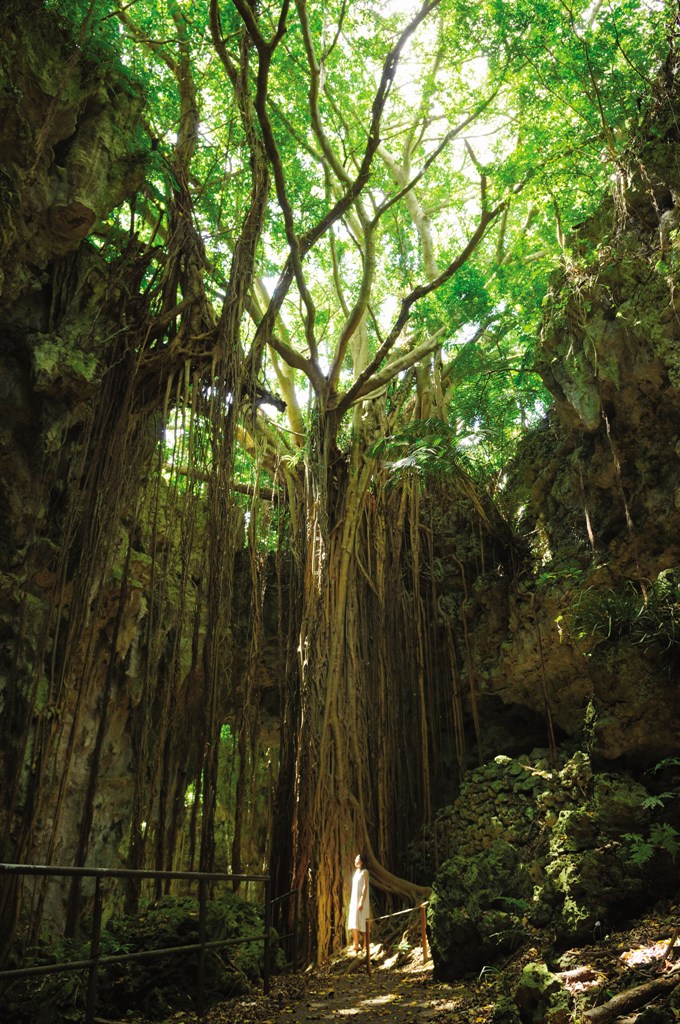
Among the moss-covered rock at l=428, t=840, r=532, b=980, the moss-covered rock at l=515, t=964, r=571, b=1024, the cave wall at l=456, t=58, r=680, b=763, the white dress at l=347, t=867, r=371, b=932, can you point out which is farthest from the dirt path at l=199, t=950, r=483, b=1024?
the cave wall at l=456, t=58, r=680, b=763

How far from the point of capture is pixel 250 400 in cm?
542

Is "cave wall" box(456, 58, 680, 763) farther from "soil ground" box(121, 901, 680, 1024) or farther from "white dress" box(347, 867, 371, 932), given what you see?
"white dress" box(347, 867, 371, 932)

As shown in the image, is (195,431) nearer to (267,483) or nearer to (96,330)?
(96,330)

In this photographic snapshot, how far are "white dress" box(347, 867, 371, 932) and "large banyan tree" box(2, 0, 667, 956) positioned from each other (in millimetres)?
391

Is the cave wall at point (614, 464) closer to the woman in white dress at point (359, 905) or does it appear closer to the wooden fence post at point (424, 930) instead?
the wooden fence post at point (424, 930)

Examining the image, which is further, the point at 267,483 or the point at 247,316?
the point at 267,483

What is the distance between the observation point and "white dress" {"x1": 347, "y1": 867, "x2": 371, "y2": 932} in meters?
5.00

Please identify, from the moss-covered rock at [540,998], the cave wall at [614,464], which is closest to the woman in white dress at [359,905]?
the cave wall at [614,464]

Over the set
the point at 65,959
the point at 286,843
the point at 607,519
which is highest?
the point at 607,519

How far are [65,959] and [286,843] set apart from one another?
252cm

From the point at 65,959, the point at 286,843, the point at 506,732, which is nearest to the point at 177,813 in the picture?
the point at 286,843

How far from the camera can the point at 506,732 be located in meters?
7.38

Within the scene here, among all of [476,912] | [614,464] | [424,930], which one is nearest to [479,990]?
[476,912]

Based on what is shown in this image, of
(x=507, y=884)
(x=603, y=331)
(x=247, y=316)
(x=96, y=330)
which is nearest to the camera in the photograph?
(x=507, y=884)
